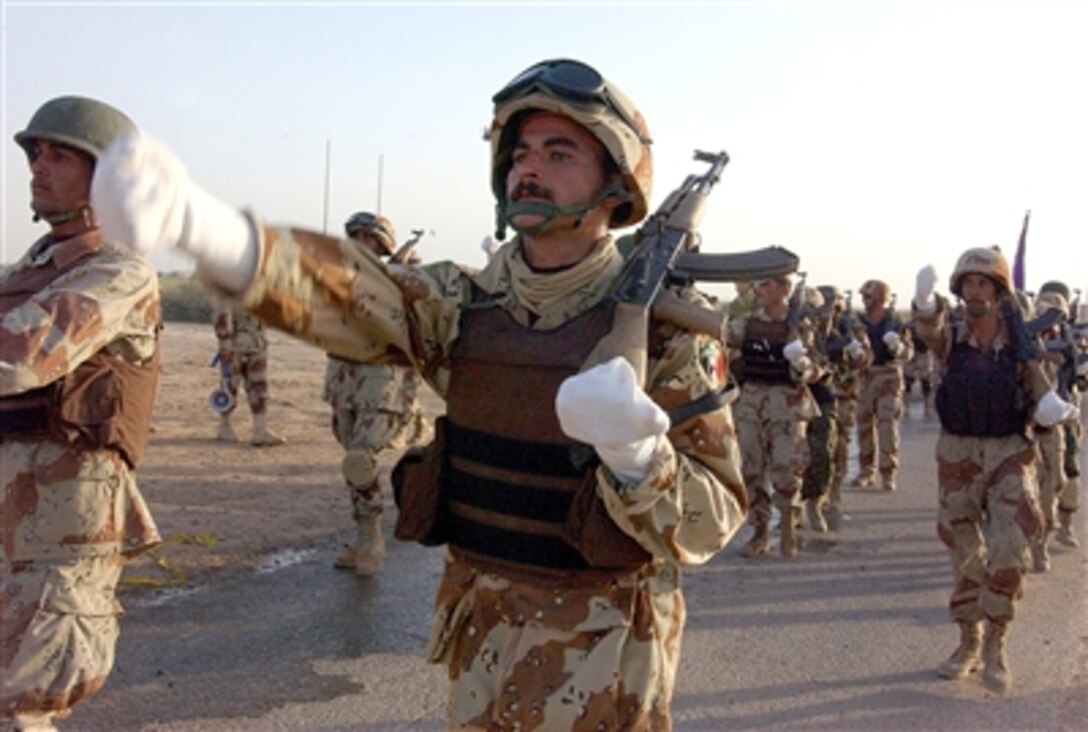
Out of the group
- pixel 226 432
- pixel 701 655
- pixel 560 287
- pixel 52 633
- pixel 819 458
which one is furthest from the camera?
pixel 226 432

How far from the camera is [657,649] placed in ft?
8.43

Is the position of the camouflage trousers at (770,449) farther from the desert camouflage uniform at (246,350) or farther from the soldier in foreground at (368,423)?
the desert camouflage uniform at (246,350)

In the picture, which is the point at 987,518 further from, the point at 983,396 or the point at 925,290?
the point at 925,290

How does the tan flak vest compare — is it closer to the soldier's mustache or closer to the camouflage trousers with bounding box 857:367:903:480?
the soldier's mustache

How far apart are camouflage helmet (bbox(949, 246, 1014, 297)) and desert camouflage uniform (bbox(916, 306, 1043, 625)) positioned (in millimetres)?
383

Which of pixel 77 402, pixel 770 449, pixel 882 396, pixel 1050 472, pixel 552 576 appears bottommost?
pixel 1050 472

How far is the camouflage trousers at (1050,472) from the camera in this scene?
8.98m

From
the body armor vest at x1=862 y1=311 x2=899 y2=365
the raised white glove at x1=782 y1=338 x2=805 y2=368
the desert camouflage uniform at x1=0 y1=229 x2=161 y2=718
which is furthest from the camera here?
the body armor vest at x1=862 y1=311 x2=899 y2=365

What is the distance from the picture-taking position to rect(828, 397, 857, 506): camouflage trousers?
1010 cm

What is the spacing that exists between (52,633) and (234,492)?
586cm

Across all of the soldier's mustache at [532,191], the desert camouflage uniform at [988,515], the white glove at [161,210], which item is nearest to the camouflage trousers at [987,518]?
the desert camouflage uniform at [988,515]

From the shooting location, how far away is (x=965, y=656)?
19.2 feet

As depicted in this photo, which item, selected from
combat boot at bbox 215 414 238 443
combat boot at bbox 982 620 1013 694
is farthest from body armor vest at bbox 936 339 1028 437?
combat boot at bbox 215 414 238 443

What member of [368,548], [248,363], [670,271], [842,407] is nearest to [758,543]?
[368,548]
